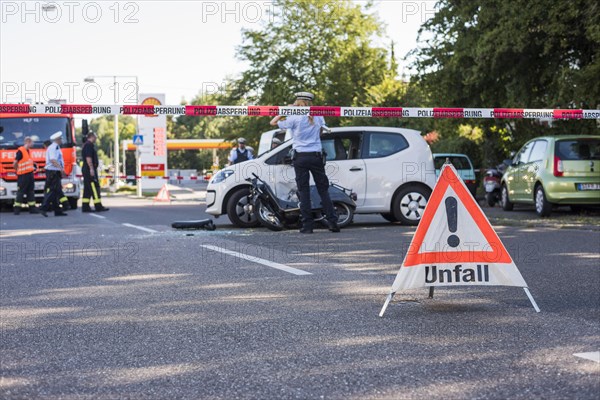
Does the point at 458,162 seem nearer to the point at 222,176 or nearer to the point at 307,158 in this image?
the point at 222,176

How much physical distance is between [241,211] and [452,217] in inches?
311

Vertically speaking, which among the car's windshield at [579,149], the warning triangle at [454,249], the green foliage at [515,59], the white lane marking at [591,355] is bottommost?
the white lane marking at [591,355]

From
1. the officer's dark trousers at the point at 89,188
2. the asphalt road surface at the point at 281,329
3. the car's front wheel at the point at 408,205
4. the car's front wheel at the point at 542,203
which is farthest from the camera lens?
the officer's dark trousers at the point at 89,188

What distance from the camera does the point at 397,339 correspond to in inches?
197

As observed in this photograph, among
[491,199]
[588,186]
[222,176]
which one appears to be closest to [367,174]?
[222,176]

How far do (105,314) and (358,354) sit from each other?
6.72 feet

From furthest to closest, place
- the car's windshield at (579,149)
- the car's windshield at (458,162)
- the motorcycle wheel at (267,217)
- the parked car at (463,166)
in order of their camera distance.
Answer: the car's windshield at (458,162) < the parked car at (463,166) < the car's windshield at (579,149) < the motorcycle wheel at (267,217)

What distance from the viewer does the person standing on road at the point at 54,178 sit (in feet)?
62.1

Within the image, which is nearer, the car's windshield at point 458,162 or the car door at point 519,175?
the car door at point 519,175

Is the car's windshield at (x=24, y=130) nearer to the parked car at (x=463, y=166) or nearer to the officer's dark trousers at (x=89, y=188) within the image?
the officer's dark trousers at (x=89, y=188)

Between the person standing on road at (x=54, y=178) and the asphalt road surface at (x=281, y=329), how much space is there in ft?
31.4

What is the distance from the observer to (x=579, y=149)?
16.9 m

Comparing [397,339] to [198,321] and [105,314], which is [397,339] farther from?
[105,314]

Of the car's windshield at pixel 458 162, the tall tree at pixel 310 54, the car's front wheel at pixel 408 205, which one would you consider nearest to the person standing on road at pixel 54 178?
the car's front wheel at pixel 408 205
